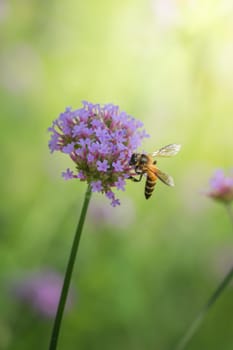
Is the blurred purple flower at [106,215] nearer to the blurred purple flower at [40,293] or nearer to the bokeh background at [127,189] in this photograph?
the bokeh background at [127,189]

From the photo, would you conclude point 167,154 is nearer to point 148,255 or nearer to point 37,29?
point 148,255

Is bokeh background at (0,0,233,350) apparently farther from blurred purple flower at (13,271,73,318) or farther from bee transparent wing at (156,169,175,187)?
bee transparent wing at (156,169,175,187)

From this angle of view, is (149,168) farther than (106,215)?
No

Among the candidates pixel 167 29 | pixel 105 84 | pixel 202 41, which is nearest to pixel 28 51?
pixel 105 84

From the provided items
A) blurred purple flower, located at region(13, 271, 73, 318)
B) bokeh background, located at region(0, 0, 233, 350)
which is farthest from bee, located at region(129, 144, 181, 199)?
blurred purple flower, located at region(13, 271, 73, 318)

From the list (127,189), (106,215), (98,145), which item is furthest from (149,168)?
(127,189)

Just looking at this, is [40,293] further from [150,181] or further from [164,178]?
[164,178]
